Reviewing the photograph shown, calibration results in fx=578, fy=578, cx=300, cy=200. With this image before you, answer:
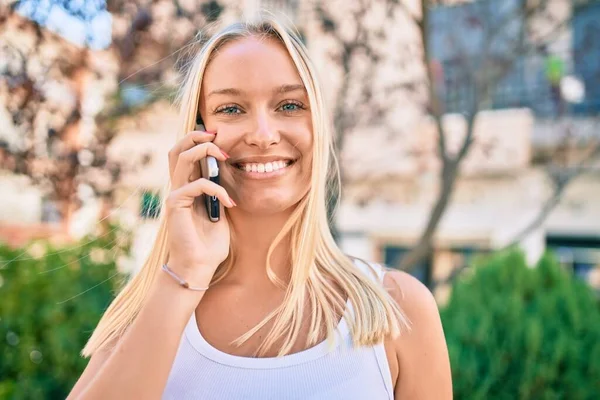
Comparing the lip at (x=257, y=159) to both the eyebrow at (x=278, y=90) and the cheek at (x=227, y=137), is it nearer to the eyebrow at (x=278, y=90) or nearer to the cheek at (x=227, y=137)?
the cheek at (x=227, y=137)

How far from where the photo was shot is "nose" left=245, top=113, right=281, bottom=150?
1456mm

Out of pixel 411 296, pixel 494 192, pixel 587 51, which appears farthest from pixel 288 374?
pixel 494 192

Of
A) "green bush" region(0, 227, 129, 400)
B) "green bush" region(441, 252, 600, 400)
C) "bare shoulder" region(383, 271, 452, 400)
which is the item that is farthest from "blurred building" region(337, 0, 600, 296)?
"bare shoulder" region(383, 271, 452, 400)

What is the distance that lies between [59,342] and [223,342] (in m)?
2.19

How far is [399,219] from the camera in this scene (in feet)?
36.3

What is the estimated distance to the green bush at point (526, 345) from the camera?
3271 millimetres

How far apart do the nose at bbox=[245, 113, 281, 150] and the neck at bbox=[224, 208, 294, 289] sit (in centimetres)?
24

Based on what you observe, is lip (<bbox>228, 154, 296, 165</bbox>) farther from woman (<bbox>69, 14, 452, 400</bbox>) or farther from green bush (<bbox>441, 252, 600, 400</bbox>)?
green bush (<bbox>441, 252, 600, 400</bbox>)

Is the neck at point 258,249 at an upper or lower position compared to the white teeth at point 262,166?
lower

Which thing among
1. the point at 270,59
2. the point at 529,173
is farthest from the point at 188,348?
the point at 529,173

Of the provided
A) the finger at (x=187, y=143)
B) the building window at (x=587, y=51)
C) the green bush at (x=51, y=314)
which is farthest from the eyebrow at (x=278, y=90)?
the building window at (x=587, y=51)

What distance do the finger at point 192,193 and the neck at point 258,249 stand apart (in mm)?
238

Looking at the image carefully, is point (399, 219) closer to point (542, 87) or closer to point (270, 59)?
point (542, 87)

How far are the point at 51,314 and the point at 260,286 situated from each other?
89.5 inches
